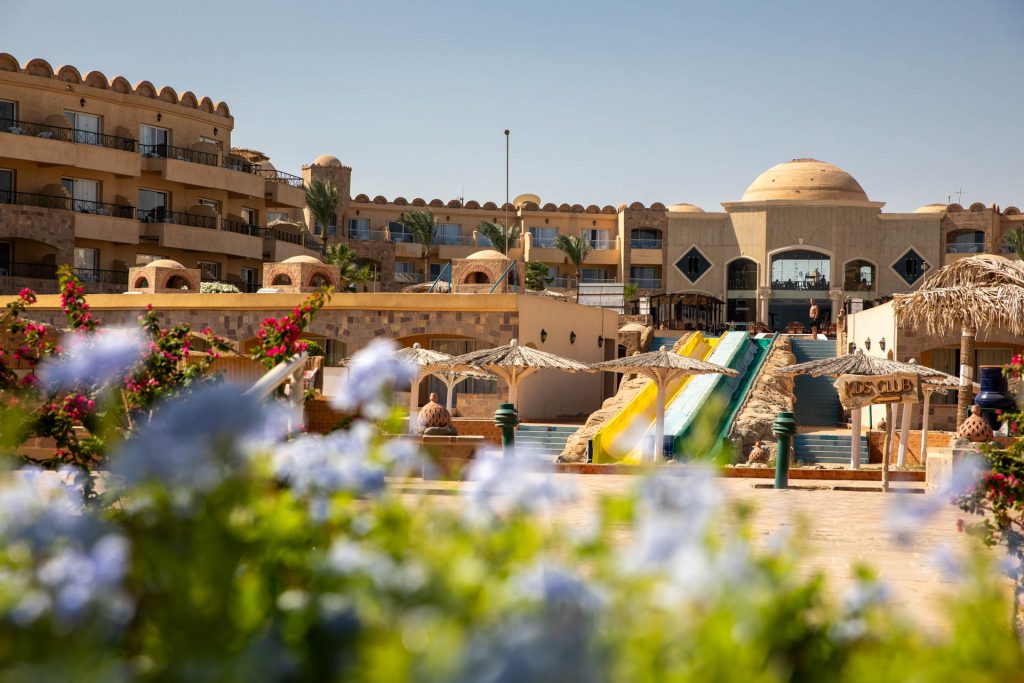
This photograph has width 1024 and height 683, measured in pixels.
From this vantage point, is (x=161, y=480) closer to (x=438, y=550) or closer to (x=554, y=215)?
(x=438, y=550)

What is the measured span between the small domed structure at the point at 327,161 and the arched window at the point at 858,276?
2708 cm

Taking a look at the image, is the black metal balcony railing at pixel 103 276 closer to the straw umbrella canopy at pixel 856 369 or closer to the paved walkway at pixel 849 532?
the straw umbrella canopy at pixel 856 369

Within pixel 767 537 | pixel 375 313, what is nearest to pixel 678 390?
pixel 375 313

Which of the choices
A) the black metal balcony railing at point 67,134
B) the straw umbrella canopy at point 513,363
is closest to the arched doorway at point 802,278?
the black metal balcony railing at point 67,134

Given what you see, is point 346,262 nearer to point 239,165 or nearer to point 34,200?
point 239,165

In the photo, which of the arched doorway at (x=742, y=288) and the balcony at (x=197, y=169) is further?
→ the arched doorway at (x=742, y=288)

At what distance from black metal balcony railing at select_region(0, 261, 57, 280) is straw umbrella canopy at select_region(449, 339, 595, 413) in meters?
23.6

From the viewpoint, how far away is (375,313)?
94.6 feet

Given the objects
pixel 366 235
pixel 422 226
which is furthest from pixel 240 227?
pixel 422 226

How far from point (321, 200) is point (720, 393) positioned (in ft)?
122

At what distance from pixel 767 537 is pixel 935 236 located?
51.9 metres

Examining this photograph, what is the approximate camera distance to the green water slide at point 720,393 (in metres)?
22.5

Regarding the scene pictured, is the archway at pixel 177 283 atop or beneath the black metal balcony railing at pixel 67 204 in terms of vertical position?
beneath

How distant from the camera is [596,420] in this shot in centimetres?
2436
